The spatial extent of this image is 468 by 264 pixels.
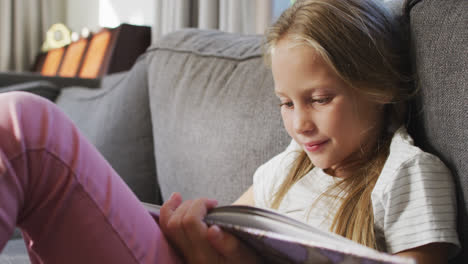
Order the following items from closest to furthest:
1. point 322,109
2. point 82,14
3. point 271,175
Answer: point 322,109
point 271,175
point 82,14

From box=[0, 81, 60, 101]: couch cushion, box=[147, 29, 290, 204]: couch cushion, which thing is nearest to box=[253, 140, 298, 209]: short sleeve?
box=[147, 29, 290, 204]: couch cushion

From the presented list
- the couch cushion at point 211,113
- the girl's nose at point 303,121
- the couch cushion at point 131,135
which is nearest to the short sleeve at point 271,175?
the couch cushion at point 211,113

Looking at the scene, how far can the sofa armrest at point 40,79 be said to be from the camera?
7.36 ft

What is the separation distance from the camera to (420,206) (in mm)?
615

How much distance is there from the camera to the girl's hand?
0.58 metres

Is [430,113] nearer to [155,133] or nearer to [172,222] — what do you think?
[172,222]

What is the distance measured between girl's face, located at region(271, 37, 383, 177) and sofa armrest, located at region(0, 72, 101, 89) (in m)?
1.84

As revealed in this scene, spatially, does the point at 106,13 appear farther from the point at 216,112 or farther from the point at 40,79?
the point at 216,112

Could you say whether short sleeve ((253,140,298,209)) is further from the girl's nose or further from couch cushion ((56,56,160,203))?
couch cushion ((56,56,160,203))

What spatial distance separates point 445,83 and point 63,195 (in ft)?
1.65

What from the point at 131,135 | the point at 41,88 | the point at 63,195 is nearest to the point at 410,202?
the point at 63,195

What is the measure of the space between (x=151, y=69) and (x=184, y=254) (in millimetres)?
903

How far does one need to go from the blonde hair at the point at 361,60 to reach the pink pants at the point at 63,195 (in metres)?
0.30

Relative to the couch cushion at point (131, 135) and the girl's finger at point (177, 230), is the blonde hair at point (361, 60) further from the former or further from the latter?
the couch cushion at point (131, 135)
